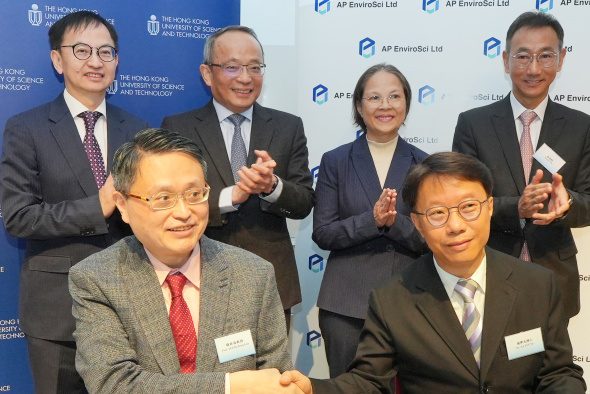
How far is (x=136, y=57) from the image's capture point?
432 centimetres

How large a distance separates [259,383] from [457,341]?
710 mm

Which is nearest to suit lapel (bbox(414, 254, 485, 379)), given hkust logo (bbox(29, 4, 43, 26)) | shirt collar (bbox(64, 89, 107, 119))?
shirt collar (bbox(64, 89, 107, 119))

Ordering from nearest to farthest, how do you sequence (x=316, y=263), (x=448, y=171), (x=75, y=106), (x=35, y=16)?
(x=448, y=171)
(x=75, y=106)
(x=35, y=16)
(x=316, y=263)

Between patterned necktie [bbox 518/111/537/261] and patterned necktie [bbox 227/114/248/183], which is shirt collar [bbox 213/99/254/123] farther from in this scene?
patterned necktie [bbox 518/111/537/261]

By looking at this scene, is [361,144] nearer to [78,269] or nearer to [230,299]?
[230,299]

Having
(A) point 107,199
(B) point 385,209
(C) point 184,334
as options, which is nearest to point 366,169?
(B) point 385,209

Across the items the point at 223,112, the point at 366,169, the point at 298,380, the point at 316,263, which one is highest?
the point at 223,112

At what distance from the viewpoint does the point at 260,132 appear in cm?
372

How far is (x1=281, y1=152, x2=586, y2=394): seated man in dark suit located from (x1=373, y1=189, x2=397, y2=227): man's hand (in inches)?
27.8

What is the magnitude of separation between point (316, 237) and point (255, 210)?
37cm

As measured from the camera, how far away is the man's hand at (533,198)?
10.5 ft

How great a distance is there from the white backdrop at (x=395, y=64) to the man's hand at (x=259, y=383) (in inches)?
101

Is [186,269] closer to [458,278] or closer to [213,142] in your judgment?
[458,278]

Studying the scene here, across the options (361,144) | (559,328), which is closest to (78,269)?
(559,328)
